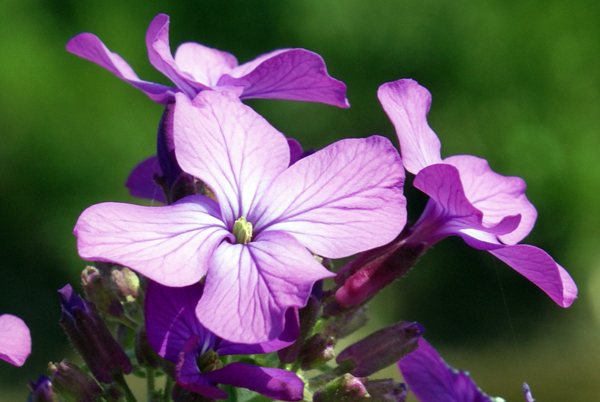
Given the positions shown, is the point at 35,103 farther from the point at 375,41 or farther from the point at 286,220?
the point at 286,220

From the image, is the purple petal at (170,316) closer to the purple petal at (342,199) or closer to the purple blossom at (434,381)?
the purple petal at (342,199)

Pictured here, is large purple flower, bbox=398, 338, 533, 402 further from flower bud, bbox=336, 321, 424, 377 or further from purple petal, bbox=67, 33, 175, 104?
purple petal, bbox=67, 33, 175, 104

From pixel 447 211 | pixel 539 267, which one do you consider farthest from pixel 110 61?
pixel 539 267

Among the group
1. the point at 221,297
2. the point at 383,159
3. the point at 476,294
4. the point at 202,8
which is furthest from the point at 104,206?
the point at 476,294

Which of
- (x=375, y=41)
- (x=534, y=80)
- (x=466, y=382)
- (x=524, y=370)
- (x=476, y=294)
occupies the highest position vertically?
(x=466, y=382)

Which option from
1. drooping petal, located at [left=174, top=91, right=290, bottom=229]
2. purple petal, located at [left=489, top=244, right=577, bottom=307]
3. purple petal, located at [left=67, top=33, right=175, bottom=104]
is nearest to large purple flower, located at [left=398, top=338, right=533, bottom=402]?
purple petal, located at [left=489, top=244, right=577, bottom=307]

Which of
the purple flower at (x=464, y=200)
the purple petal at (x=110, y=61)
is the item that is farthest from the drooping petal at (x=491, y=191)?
the purple petal at (x=110, y=61)

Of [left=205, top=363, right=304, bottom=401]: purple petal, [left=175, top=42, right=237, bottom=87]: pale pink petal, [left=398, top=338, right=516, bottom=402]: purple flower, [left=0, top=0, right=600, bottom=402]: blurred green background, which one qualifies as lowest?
[left=0, top=0, right=600, bottom=402]: blurred green background
